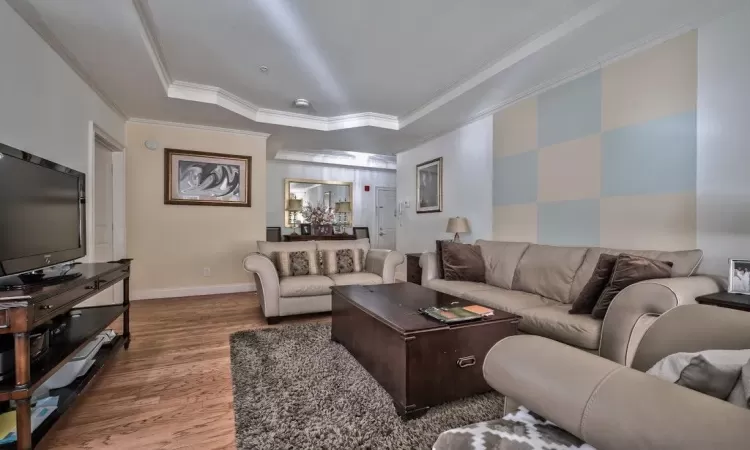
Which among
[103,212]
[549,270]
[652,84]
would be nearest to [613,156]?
[652,84]

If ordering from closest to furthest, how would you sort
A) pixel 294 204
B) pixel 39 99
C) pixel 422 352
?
pixel 422 352, pixel 39 99, pixel 294 204

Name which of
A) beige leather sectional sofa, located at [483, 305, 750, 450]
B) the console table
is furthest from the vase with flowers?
beige leather sectional sofa, located at [483, 305, 750, 450]

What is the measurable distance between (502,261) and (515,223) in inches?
24.7

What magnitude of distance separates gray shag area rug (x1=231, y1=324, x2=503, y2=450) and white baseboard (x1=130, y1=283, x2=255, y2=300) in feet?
8.36

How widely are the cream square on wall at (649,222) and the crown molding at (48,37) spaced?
431cm

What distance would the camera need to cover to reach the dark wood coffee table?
67.4 inches

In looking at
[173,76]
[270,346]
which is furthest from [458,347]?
[173,76]

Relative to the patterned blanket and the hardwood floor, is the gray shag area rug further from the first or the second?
the patterned blanket

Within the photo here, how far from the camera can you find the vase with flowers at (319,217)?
6.42 meters

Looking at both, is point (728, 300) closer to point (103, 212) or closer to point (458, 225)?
point (458, 225)

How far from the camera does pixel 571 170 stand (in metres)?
3.14

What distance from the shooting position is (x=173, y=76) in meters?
3.45

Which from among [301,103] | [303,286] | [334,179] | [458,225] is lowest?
[303,286]

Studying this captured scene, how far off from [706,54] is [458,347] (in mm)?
2564
